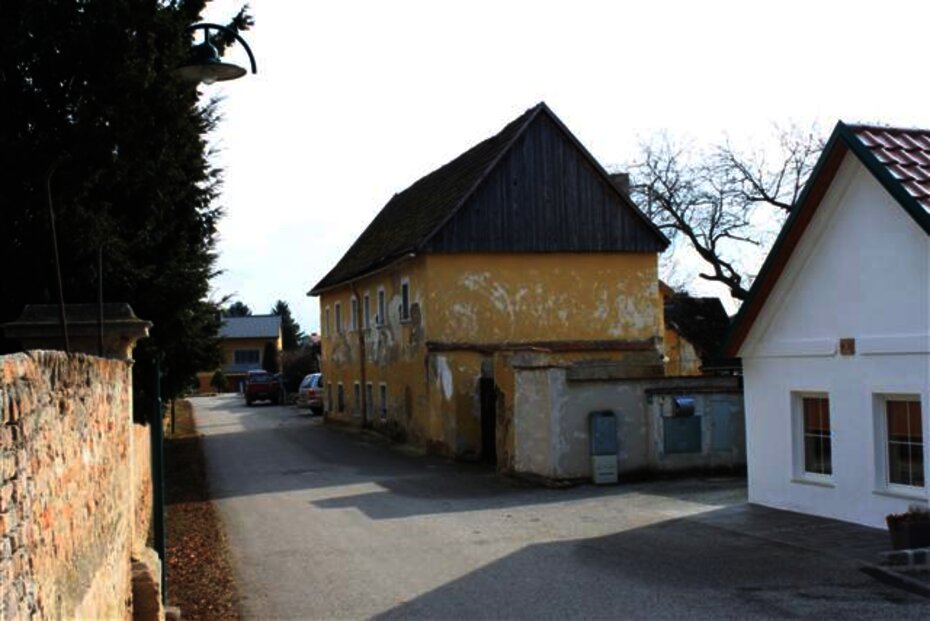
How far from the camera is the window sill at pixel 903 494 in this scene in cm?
1234

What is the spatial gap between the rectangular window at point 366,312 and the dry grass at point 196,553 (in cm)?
1159

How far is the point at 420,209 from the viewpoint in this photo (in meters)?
33.1

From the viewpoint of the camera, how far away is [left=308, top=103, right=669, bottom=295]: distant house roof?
27984 millimetres

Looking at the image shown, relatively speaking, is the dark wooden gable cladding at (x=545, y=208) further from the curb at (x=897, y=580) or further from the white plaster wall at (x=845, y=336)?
the curb at (x=897, y=580)

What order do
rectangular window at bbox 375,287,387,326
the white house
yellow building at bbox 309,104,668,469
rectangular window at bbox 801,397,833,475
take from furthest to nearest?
rectangular window at bbox 375,287,387,326, yellow building at bbox 309,104,668,469, rectangular window at bbox 801,397,833,475, the white house

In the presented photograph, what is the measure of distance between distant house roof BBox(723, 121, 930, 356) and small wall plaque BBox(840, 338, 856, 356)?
1759 mm

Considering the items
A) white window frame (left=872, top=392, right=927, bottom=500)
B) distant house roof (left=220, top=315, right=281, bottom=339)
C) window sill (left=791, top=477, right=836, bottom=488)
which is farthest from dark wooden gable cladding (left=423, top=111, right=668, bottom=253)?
distant house roof (left=220, top=315, right=281, bottom=339)

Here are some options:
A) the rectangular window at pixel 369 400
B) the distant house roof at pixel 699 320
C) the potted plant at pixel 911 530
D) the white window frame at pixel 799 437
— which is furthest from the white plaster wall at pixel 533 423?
the distant house roof at pixel 699 320

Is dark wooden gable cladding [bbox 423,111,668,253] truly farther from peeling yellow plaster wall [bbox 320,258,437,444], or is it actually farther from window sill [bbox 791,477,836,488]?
window sill [bbox 791,477,836,488]

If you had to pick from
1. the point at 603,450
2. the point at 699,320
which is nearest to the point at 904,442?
the point at 603,450

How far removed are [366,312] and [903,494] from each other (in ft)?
80.2

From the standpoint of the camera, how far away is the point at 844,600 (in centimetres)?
936

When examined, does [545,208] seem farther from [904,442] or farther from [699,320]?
[699,320]

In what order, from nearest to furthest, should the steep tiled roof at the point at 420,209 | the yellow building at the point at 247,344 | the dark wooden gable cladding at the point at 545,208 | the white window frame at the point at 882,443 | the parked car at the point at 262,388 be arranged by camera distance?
the white window frame at the point at 882,443 → the dark wooden gable cladding at the point at 545,208 → the steep tiled roof at the point at 420,209 → the parked car at the point at 262,388 → the yellow building at the point at 247,344
